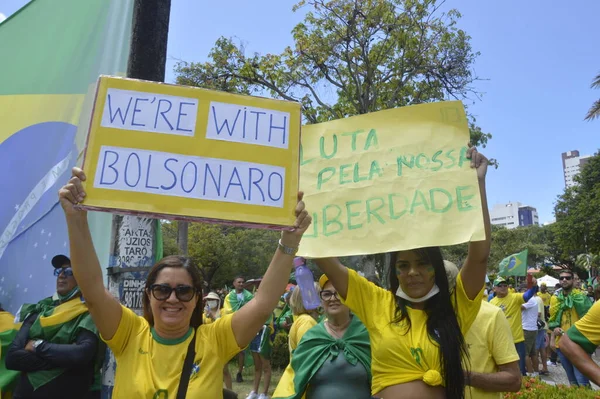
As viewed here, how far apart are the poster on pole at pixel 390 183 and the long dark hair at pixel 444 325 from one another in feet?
0.66

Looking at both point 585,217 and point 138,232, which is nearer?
point 138,232

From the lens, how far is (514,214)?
182000 mm

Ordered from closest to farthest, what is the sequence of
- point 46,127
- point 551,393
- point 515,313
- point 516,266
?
1. point 46,127
2. point 551,393
3. point 515,313
4. point 516,266

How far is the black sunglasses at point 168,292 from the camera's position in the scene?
2251mm

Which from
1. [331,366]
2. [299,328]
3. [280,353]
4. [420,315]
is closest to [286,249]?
[420,315]

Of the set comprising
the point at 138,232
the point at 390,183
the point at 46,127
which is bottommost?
the point at 138,232

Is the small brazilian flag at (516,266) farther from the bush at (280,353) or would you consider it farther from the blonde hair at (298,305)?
the blonde hair at (298,305)

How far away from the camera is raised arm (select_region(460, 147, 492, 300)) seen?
8.24ft

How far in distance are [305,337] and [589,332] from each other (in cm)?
170

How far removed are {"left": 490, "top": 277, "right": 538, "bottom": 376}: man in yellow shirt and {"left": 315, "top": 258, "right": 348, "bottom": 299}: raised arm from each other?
7077 mm

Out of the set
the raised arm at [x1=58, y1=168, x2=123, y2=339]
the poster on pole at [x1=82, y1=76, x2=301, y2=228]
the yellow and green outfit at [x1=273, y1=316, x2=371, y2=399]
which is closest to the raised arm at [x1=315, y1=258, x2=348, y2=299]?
the poster on pole at [x1=82, y1=76, x2=301, y2=228]

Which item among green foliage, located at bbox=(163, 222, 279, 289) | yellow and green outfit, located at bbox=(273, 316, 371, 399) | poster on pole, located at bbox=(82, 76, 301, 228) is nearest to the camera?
poster on pole, located at bbox=(82, 76, 301, 228)

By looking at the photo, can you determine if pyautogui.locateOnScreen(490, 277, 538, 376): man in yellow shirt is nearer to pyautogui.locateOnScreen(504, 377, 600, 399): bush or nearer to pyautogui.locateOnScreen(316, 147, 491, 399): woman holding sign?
pyautogui.locateOnScreen(504, 377, 600, 399): bush

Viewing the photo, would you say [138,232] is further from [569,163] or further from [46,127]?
[569,163]
